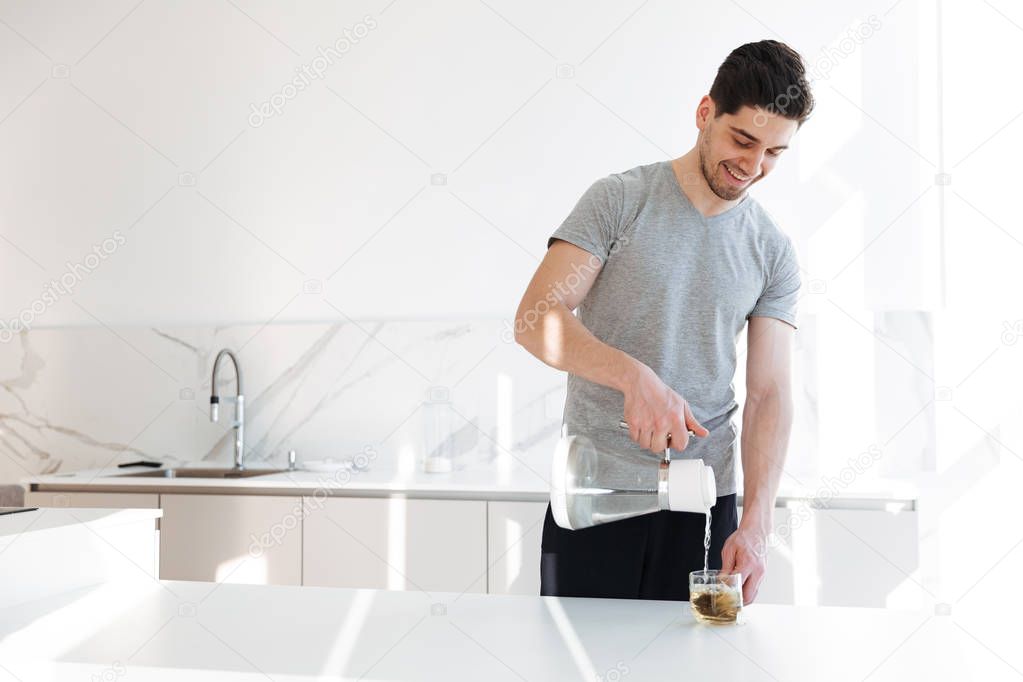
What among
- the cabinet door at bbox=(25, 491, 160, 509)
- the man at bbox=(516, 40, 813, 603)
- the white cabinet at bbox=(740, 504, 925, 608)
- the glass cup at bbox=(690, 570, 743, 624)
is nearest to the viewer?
the glass cup at bbox=(690, 570, 743, 624)

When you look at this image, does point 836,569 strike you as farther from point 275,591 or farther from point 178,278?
point 178,278

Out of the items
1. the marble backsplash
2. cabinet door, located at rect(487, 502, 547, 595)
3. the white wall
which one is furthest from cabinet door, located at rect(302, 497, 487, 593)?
the white wall

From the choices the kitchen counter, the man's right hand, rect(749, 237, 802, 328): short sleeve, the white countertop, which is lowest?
the kitchen counter

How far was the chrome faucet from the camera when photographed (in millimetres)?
3324

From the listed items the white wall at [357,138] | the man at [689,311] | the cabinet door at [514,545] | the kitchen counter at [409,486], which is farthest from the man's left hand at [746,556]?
the white wall at [357,138]

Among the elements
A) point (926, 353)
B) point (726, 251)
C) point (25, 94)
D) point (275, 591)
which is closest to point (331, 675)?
point (275, 591)

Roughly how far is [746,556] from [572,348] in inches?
17.3

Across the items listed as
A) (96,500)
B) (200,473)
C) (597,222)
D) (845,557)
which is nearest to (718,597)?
(597,222)

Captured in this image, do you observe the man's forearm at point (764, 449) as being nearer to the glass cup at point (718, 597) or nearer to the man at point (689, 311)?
the man at point (689, 311)

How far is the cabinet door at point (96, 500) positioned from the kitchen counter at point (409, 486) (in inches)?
0.7

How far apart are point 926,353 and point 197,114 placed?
112 inches

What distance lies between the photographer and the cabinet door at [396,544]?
2.71 metres

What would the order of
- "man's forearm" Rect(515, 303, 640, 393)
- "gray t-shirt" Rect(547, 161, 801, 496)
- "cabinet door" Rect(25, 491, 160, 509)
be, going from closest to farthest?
"man's forearm" Rect(515, 303, 640, 393), "gray t-shirt" Rect(547, 161, 801, 496), "cabinet door" Rect(25, 491, 160, 509)

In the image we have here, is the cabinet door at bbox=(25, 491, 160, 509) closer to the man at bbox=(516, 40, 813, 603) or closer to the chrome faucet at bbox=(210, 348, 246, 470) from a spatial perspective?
the chrome faucet at bbox=(210, 348, 246, 470)
